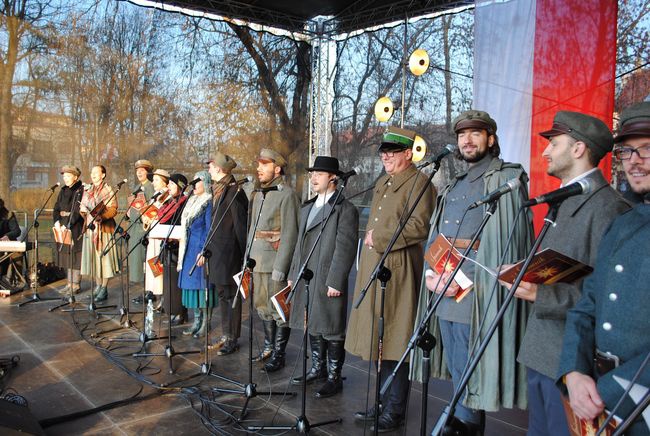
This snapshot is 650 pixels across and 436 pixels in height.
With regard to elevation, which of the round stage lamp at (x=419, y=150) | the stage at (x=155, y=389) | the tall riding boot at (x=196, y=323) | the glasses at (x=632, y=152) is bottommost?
the stage at (x=155, y=389)

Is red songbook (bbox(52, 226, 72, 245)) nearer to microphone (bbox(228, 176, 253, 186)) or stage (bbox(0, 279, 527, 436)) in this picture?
stage (bbox(0, 279, 527, 436))

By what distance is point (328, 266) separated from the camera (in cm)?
400

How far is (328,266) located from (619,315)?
99.8 inches

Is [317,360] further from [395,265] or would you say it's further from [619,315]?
[619,315]

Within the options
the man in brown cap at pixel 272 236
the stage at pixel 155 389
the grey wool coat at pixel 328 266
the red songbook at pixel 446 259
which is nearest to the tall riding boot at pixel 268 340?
the man in brown cap at pixel 272 236

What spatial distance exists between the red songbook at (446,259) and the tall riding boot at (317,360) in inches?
70.2

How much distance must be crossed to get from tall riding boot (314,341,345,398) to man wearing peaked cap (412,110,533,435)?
3.64 feet

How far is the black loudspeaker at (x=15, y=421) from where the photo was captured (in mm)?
2496

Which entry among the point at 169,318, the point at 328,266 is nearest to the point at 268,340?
the point at 169,318

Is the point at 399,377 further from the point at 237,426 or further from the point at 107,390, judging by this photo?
the point at 107,390

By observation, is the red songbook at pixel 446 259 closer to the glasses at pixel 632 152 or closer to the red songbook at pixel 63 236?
the glasses at pixel 632 152

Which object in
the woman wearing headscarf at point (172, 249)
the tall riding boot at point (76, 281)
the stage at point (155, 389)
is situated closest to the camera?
the stage at point (155, 389)

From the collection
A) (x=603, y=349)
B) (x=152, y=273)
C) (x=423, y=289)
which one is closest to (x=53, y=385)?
(x=152, y=273)

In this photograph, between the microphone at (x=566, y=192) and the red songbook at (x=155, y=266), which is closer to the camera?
the microphone at (x=566, y=192)
